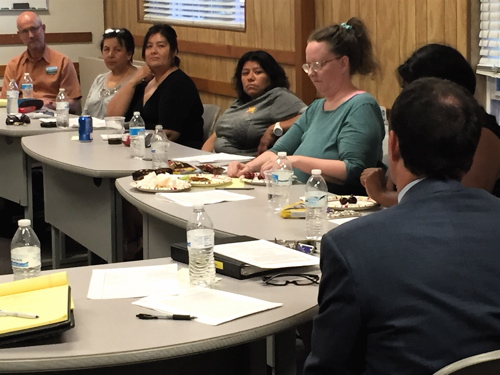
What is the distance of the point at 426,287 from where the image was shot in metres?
1.47

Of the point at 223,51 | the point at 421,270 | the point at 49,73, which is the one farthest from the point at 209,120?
the point at 421,270

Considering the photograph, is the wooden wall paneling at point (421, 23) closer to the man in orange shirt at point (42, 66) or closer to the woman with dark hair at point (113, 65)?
the woman with dark hair at point (113, 65)

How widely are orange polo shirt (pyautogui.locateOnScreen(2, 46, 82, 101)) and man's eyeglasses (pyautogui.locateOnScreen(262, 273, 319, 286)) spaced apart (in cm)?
481

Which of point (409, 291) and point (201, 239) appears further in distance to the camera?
point (201, 239)

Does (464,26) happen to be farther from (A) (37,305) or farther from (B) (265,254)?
(A) (37,305)

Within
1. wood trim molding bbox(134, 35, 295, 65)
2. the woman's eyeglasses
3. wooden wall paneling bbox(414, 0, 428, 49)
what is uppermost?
wooden wall paneling bbox(414, 0, 428, 49)

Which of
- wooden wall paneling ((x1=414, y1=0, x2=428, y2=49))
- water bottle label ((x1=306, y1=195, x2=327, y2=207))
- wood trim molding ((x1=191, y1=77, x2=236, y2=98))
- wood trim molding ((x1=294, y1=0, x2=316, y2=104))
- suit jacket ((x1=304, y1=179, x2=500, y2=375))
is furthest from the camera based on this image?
wood trim molding ((x1=191, y1=77, x2=236, y2=98))

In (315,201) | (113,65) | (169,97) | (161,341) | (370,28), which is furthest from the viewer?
(113,65)

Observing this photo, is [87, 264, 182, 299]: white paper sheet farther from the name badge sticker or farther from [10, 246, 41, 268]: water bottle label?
the name badge sticker

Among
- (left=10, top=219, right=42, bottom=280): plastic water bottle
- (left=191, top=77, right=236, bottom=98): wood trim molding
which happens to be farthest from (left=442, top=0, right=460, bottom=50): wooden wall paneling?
(left=10, top=219, right=42, bottom=280): plastic water bottle

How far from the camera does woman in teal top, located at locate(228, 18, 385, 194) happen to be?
3.42 m

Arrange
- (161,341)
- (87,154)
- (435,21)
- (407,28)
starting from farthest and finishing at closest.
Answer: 1. (407,28)
2. (435,21)
3. (87,154)
4. (161,341)

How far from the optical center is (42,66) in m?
6.72

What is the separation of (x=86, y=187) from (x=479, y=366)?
297 cm
